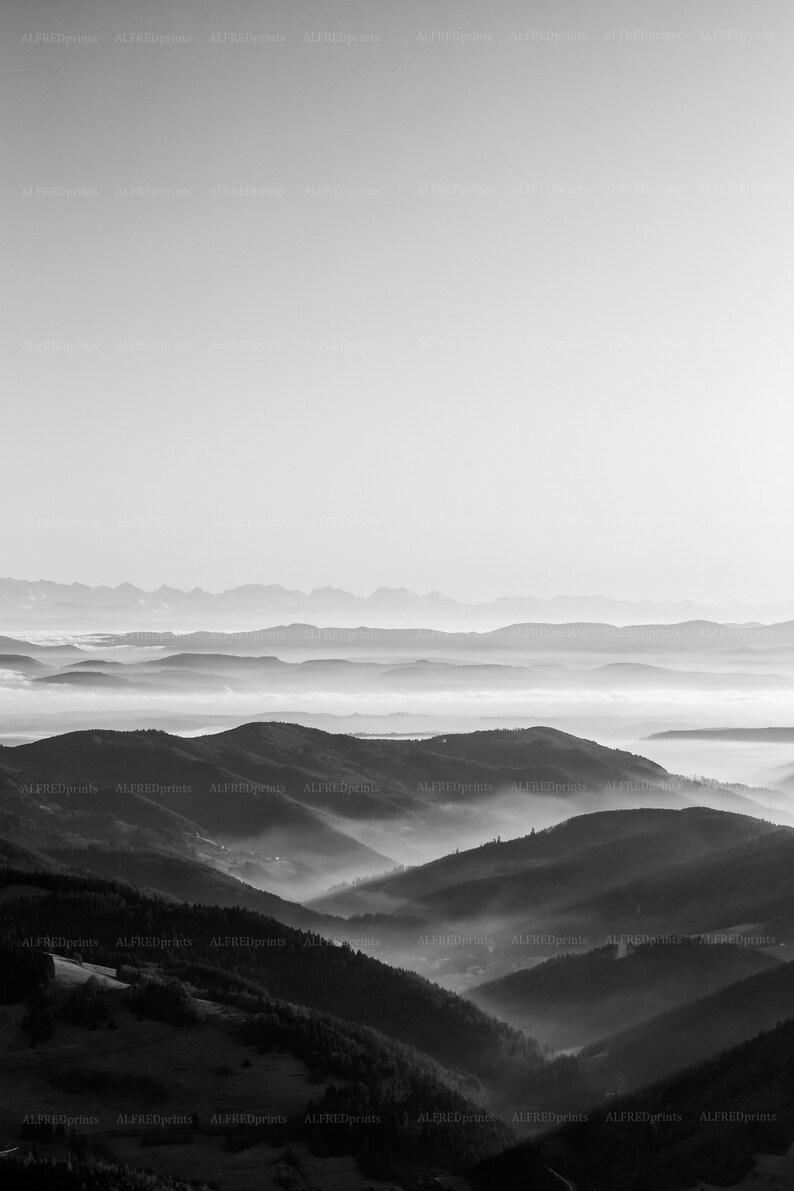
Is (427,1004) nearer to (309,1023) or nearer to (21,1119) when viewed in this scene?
(309,1023)

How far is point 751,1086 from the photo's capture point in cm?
10888

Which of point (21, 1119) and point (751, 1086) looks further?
point (751, 1086)

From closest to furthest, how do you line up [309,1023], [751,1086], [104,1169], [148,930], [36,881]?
[104,1169], [751,1086], [309,1023], [148,930], [36,881]

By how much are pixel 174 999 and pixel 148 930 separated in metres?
68.2

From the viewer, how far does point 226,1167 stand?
289ft

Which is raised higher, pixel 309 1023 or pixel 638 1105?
pixel 309 1023

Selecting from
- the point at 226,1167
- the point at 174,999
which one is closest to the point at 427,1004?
the point at 174,999

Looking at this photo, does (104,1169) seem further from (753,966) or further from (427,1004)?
(753,966)

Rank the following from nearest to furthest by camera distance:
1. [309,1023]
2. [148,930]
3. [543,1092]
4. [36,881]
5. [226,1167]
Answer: [226,1167] < [309,1023] < [543,1092] < [148,930] < [36,881]

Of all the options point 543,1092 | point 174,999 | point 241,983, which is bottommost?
point 543,1092

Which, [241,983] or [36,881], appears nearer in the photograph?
[241,983]

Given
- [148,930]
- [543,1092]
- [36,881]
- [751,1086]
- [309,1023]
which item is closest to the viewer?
[751,1086]

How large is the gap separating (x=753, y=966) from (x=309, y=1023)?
9635 cm

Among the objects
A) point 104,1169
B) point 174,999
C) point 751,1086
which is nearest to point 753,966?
point 751,1086
